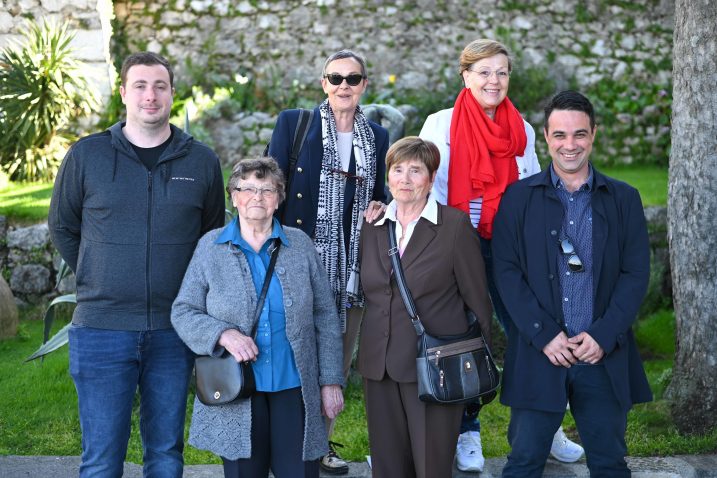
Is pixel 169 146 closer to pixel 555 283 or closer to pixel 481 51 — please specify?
pixel 481 51

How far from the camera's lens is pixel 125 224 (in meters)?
3.35

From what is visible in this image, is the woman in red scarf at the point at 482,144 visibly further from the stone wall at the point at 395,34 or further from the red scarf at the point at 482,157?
the stone wall at the point at 395,34

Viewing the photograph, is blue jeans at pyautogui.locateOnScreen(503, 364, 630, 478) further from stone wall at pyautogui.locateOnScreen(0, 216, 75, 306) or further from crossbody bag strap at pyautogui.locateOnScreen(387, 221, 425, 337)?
stone wall at pyautogui.locateOnScreen(0, 216, 75, 306)

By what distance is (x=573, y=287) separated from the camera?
3.47m

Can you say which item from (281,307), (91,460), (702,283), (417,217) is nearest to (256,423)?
(281,307)

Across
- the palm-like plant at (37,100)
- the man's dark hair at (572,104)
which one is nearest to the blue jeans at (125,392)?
the man's dark hair at (572,104)

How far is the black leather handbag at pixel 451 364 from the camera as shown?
3.29 meters

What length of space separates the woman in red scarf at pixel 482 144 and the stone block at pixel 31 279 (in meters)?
4.49

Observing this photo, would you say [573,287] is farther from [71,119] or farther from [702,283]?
[71,119]

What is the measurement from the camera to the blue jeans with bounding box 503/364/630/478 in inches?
137

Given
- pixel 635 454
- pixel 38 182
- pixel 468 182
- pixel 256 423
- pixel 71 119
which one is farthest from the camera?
pixel 71 119

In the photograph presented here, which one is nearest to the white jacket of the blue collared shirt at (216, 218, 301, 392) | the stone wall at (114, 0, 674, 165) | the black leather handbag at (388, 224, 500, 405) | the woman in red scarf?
the woman in red scarf

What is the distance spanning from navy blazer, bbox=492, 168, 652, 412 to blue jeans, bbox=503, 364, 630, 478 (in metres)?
0.06

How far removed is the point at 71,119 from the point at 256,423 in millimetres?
7530
